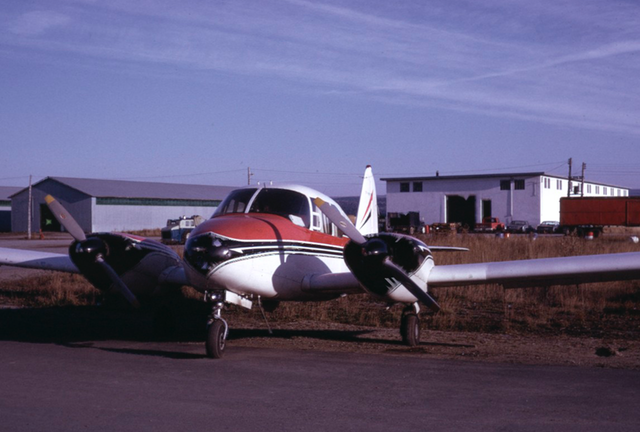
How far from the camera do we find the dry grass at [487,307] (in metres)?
13.6

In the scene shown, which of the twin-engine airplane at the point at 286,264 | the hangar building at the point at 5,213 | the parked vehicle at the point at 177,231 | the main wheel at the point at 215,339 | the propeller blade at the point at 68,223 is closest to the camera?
the main wheel at the point at 215,339

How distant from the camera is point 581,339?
1190 cm

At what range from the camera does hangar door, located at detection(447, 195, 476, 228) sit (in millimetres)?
76688

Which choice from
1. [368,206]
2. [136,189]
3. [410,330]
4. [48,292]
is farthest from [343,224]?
[136,189]

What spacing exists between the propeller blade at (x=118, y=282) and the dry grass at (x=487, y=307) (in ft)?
3.15

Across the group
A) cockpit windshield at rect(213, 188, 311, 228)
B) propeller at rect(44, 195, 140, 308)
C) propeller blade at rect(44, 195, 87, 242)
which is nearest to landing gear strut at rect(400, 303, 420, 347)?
cockpit windshield at rect(213, 188, 311, 228)

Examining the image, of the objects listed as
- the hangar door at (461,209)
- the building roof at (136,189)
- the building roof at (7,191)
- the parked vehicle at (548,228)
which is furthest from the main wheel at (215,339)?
the building roof at (7,191)

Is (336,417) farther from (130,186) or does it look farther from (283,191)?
(130,186)

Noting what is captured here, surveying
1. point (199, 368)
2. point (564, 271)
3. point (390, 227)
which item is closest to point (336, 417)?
point (199, 368)

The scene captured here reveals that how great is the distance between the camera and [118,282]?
35.9ft

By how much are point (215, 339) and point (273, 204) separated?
8.95 feet

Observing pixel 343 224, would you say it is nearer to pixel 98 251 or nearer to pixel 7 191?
pixel 98 251

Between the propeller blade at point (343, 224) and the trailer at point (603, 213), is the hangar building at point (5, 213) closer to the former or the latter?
the trailer at point (603, 213)

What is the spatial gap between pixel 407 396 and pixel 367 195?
1039 centimetres
